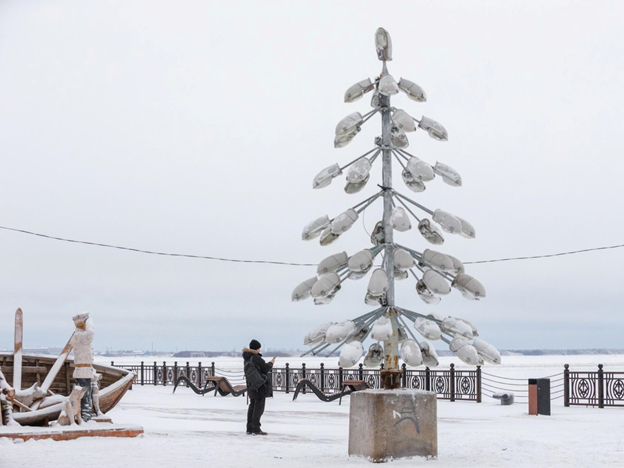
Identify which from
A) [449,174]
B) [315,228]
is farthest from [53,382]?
[449,174]

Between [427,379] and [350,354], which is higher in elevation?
[350,354]

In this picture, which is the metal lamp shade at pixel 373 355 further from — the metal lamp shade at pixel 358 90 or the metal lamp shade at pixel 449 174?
the metal lamp shade at pixel 358 90

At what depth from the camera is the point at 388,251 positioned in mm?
12164

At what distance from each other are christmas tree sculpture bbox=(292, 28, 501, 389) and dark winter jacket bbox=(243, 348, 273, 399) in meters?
3.81

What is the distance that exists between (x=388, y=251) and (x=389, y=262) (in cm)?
17

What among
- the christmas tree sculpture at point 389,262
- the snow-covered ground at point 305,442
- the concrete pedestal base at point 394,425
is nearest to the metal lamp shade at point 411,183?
the christmas tree sculpture at point 389,262

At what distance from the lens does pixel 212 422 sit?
730 inches

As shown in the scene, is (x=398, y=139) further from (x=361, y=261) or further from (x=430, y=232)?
(x=361, y=261)

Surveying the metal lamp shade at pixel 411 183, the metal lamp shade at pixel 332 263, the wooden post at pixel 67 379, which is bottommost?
the wooden post at pixel 67 379

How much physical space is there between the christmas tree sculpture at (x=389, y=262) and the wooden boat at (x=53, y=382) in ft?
18.0

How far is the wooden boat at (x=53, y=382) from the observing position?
46.4 feet

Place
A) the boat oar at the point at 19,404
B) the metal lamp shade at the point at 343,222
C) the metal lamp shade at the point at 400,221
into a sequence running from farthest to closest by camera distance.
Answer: the boat oar at the point at 19,404 → the metal lamp shade at the point at 343,222 → the metal lamp shade at the point at 400,221

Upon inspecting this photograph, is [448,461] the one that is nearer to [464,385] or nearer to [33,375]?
[33,375]

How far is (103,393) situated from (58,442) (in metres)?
3.36
